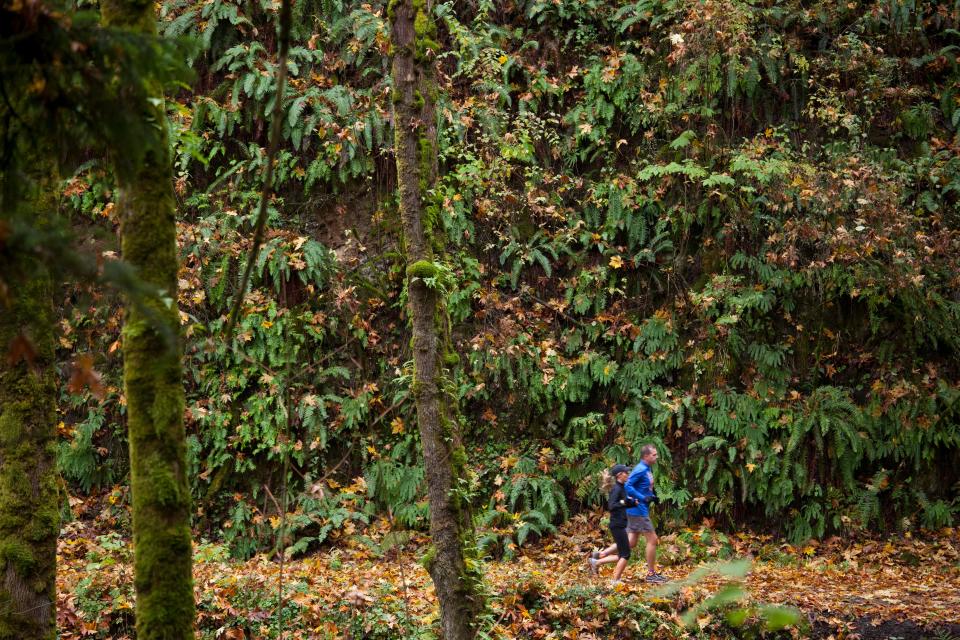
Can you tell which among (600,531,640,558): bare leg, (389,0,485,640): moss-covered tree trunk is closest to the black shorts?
(600,531,640,558): bare leg

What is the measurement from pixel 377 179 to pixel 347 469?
5.22 metres

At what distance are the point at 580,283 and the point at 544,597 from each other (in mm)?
6117

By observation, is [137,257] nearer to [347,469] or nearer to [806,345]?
[347,469]

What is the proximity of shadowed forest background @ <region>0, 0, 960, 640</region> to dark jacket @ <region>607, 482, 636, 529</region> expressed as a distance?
186cm

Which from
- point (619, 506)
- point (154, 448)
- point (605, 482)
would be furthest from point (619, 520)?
point (154, 448)

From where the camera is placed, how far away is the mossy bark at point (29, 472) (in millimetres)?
5473

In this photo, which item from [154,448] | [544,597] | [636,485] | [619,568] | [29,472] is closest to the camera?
[154,448]

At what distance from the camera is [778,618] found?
1723 mm

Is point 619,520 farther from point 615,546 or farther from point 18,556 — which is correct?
point 18,556

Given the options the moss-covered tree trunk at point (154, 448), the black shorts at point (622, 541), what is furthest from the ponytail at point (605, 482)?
Result: the moss-covered tree trunk at point (154, 448)

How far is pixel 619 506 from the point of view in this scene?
32.0 ft

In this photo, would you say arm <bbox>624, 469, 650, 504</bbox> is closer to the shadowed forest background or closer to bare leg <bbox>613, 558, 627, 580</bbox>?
bare leg <bbox>613, 558, 627, 580</bbox>

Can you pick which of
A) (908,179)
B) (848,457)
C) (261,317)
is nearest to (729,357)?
(848,457)

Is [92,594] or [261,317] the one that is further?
[261,317]
